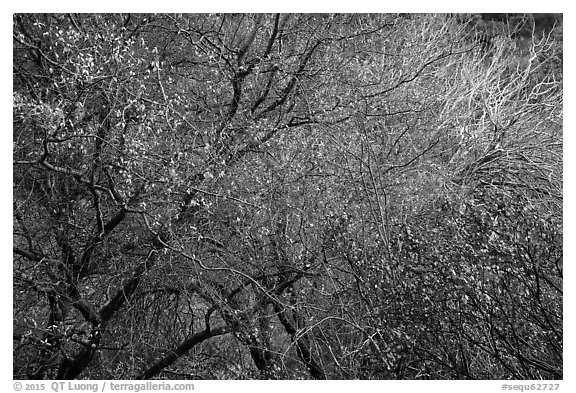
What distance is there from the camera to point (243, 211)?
183 inches

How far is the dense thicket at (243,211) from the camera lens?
3855mm

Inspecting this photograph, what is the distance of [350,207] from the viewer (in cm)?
477

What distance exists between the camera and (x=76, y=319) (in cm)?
484

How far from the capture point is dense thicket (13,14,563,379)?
12.6ft
